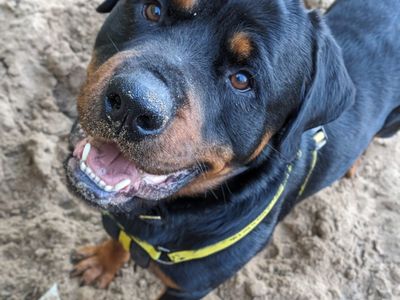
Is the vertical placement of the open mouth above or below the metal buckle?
above

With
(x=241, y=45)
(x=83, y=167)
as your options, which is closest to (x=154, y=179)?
(x=83, y=167)

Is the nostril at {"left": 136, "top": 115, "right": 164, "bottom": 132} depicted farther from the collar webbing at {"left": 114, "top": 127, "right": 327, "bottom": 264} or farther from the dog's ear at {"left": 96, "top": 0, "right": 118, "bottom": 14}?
the dog's ear at {"left": 96, "top": 0, "right": 118, "bottom": 14}

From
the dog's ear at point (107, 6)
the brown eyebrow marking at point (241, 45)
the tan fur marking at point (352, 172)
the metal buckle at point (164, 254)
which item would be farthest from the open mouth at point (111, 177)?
the tan fur marking at point (352, 172)

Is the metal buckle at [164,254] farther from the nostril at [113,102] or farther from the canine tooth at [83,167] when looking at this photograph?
the nostril at [113,102]

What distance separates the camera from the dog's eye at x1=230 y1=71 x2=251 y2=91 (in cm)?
192

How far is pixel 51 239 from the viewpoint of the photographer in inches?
113

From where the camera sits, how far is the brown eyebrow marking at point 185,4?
188 cm

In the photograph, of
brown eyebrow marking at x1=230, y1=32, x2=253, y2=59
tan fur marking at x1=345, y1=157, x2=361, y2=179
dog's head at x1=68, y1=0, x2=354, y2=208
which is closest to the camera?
dog's head at x1=68, y1=0, x2=354, y2=208

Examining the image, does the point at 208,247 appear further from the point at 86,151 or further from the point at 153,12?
the point at 153,12

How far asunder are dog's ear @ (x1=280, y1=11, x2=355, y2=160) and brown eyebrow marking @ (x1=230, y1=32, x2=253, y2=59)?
0.34 meters

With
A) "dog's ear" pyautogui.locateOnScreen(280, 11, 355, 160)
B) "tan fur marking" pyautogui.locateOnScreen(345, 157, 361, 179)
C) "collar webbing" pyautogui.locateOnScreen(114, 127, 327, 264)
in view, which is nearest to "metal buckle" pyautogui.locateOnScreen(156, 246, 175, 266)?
"collar webbing" pyautogui.locateOnScreen(114, 127, 327, 264)

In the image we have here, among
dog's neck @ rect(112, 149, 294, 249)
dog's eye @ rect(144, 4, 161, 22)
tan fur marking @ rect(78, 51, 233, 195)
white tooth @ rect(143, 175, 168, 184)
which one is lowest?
dog's neck @ rect(112, 149, 294, 249)

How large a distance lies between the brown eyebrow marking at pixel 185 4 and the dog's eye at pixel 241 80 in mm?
306

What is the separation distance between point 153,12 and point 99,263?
1.57 meters
